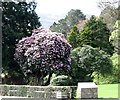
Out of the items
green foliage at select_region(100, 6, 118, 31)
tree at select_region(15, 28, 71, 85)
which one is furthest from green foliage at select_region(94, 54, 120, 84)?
green foliage at select_region(100, 6, 118, 31)

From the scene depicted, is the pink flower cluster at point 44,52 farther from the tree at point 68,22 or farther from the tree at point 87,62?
the tree at point 68,22

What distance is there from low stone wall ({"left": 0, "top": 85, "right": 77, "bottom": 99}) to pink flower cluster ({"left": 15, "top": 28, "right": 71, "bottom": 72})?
141cm

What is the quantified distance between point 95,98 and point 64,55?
3.14 metres

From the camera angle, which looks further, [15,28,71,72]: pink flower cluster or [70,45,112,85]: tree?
[70,45,112,85]: tree

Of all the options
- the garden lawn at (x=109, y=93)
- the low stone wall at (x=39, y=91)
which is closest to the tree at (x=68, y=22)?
the garden lawn at (x=109, y=93)

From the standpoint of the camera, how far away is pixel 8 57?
10.6 m

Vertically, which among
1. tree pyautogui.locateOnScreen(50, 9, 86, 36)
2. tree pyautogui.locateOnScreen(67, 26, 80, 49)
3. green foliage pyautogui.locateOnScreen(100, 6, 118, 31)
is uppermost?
tree pyautogui.locateOnScreen(50, 9, 86, 36)

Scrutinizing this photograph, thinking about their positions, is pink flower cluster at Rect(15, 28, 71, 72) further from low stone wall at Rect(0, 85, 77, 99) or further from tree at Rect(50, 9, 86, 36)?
tree at Rect(50, 9, 86, 36)

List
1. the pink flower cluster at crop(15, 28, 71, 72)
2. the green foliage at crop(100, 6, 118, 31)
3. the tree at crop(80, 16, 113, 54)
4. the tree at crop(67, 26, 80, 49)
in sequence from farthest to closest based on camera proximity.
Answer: the tree at crop(67, 26, 80, 49)
the tree at crop(80, 16, 113, 54)
the green foliage at crop(100, 6, 118, 31)
the pink flower cluster at crop(15, 28, 71, 72)

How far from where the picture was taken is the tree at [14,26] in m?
10.6

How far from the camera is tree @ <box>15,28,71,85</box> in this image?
924cm

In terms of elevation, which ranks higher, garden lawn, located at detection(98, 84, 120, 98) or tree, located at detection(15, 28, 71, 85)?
tree, located at detection(15, 28, 71, 85)

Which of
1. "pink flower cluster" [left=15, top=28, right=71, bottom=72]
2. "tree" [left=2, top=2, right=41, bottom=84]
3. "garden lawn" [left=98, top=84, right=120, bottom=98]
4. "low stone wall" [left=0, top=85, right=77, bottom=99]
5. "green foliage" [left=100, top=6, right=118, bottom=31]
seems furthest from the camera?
"green foliage" [left=100, top=6, right=118, bottom=31]

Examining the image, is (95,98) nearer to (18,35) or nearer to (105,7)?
(18,35)
